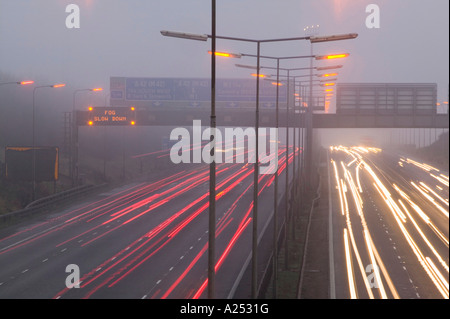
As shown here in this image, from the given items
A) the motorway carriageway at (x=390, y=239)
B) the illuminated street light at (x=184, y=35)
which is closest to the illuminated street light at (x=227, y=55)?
the illuminated street light at (x=184, y=35)

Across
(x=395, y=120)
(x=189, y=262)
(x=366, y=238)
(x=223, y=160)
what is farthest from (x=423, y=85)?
(x=223, y=160)

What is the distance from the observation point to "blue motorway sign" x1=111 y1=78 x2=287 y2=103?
81.4 m

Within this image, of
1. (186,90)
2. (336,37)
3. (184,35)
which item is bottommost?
(184,35)

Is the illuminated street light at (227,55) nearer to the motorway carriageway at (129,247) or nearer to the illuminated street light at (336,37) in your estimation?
the illuminated street light at (336,37)

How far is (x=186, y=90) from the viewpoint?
81625 mm

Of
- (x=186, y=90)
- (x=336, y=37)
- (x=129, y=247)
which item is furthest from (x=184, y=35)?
(x=186, y=90)

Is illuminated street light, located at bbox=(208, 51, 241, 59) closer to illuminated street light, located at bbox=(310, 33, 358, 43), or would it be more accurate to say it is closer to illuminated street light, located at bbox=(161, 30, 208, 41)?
illuminated street light, located at bbox=(310, 33, 358, 43)

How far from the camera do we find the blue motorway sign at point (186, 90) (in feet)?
267

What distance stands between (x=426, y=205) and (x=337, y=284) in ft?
125

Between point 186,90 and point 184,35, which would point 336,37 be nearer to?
point 184,35
